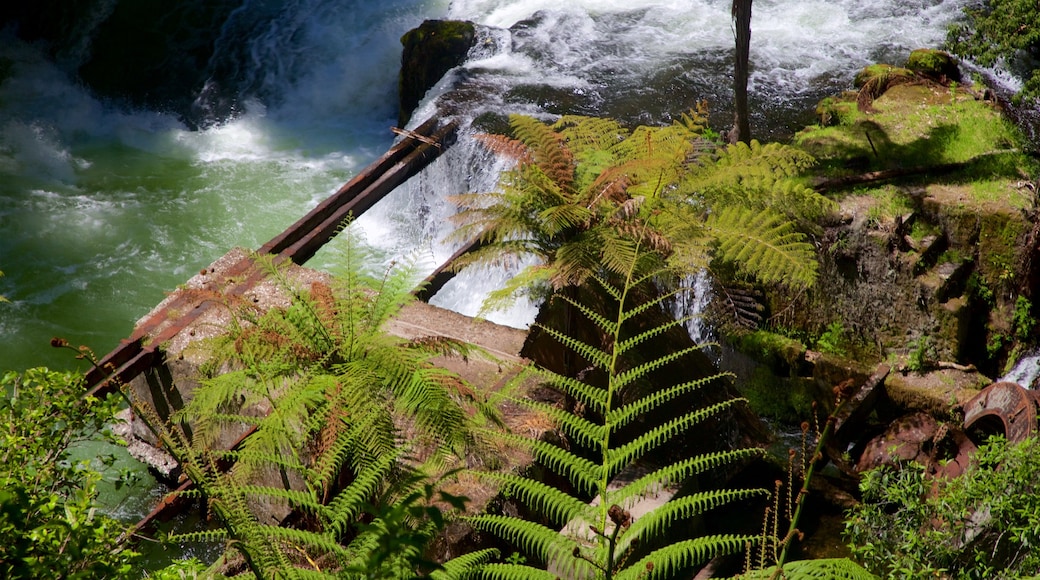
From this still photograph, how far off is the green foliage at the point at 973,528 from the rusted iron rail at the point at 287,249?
11.1 ft

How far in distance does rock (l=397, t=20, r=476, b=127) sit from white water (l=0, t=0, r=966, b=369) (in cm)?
31

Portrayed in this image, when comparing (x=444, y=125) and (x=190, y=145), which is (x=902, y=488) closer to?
(x=444, y=125)

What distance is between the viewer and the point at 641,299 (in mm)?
4938

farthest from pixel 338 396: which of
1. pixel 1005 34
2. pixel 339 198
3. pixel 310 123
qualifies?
pixel 310 123

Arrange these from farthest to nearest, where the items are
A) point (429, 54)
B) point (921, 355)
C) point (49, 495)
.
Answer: point (429, 54) → point (921, 355) → point (49, 495)

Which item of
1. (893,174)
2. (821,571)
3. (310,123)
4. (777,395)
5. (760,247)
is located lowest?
(777,395)

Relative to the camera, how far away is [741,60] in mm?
7562

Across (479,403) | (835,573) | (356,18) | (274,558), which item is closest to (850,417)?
(479,403)

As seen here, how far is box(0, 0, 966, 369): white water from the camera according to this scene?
9734 mm

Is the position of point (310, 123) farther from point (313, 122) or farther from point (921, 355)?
point (921, 355)

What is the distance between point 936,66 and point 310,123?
7.80 meters

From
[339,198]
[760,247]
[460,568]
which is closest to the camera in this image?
[460,568]

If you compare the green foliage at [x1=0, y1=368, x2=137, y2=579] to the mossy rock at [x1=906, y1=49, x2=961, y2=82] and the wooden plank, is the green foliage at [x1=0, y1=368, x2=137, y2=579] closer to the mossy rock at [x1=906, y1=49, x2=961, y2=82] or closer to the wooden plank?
the wooden plank

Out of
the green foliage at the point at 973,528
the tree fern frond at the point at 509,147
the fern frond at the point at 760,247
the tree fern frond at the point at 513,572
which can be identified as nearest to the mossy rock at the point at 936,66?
the fern frond at the point at 760,247
